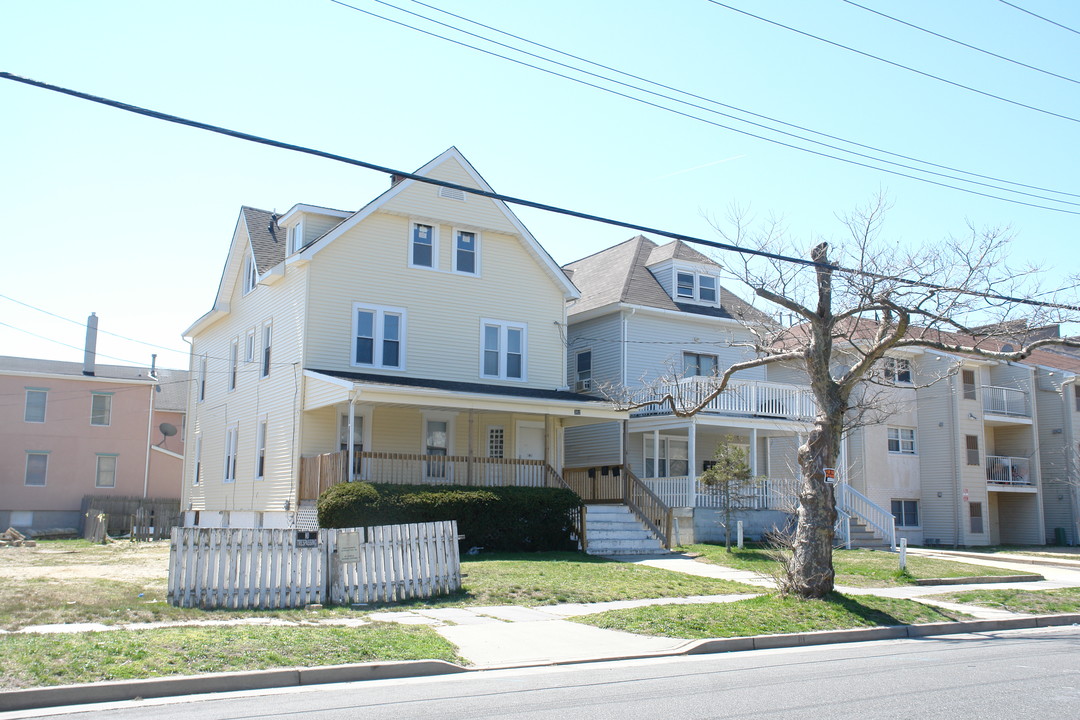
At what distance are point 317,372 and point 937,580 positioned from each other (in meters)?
15.3

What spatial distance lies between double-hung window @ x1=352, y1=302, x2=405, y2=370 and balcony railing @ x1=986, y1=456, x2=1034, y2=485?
25.3 m

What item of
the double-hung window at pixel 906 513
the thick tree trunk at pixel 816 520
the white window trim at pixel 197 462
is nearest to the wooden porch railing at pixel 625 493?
the thick tree trunk at pixel 816 520

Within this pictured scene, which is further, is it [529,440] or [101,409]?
[101,409]

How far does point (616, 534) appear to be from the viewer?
2391 cm

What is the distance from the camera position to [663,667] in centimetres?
1049

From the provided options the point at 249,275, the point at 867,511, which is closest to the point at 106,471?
the point at 249,275

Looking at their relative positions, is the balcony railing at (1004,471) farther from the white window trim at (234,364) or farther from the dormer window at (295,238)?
the white window trim at (234,364)

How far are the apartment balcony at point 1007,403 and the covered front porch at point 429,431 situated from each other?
2039 centimetres

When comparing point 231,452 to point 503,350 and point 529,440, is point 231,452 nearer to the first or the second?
point 503,350

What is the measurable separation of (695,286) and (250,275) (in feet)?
49.3

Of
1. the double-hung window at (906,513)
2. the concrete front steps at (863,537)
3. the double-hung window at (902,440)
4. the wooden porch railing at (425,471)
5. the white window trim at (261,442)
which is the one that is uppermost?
the double-hung window at (902,440)

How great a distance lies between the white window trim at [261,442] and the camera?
2756cm

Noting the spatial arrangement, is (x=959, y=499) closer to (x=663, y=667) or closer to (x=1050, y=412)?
(x=1050, y=412)

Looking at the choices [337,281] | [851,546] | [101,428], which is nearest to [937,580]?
[851,546]
